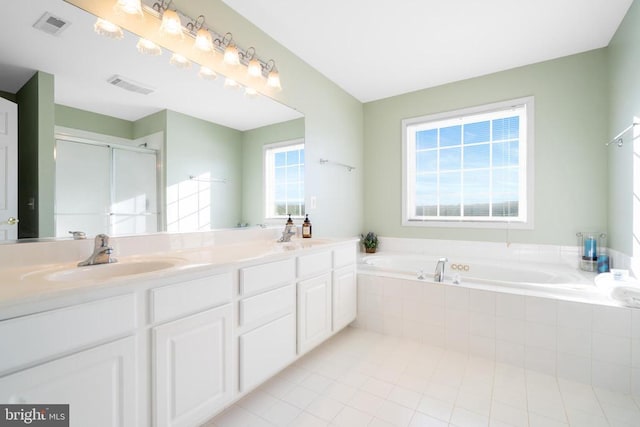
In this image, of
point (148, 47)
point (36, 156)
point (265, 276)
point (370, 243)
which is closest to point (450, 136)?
point (370, 243)

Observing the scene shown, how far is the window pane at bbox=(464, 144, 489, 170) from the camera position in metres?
3.01

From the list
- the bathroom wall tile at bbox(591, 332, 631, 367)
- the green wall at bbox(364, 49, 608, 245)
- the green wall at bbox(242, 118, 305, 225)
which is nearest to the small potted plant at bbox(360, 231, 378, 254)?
the green wall at bbox(364, 49, 608, 245)

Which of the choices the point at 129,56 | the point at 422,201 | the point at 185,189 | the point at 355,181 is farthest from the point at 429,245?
the point at 129,56

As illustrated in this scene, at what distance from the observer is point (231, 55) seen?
1.86m

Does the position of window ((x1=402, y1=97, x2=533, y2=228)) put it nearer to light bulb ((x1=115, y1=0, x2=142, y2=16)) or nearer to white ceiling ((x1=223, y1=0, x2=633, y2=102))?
white ceiling ((x1=223, y1=0, x2=633, y2=102))

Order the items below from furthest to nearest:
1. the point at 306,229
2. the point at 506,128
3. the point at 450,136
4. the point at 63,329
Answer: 1. the point at 450,136
2. the point at 506,128
3. the point at 306,229
4. the point at 63,329

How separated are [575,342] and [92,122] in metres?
2.92

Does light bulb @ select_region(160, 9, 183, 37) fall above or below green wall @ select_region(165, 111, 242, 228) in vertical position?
above

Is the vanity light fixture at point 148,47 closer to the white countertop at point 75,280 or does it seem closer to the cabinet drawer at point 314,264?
the white countertop at point 75,280

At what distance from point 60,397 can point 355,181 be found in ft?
9.90

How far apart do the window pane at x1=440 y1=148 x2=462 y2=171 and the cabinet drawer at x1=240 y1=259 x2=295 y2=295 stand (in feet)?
7.51

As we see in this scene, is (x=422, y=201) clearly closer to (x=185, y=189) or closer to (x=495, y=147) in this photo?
(x=495, y=147)

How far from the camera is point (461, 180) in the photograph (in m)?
3.14

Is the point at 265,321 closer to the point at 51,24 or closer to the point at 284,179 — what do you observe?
the point at 284,179
